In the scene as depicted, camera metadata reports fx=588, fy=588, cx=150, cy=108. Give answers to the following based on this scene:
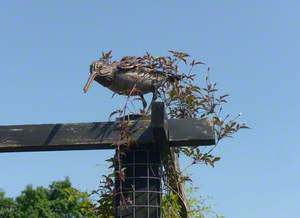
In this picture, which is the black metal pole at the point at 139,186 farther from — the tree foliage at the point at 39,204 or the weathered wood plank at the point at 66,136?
the tree foliage at the point at 39,204

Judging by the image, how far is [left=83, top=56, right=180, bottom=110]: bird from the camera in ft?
7.83

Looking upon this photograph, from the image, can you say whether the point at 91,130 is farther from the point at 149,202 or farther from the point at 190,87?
the point at 190,87

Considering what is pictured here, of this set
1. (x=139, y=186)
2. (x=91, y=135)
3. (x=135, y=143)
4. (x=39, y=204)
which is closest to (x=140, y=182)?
(x=139, y=186)

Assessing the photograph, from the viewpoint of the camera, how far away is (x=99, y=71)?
7.78 ft

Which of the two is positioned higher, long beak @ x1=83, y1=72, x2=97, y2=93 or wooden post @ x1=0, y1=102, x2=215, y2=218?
long beak @ x1=83, y1=72, x2=97, y2=93

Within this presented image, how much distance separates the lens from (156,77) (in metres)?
2.46

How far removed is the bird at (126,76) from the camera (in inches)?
94.0

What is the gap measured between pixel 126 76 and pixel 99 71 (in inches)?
4.4

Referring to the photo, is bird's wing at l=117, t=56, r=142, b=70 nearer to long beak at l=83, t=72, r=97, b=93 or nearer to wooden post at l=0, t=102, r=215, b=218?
long beak at l=83, t=72, r=97, b=93

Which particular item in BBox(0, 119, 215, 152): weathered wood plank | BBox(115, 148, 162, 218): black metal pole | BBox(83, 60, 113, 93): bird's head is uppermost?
BBox(83, 60, 113, 93): bird's head

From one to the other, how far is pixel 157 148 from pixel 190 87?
0.44 metres

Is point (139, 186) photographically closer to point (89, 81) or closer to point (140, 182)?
point (140, 182)

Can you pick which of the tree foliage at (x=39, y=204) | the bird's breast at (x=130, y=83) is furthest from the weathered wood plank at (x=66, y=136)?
the tree foliage at (x=39, y=204)

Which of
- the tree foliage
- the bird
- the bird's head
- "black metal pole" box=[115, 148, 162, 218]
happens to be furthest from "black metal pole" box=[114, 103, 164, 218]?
the tree foliage
